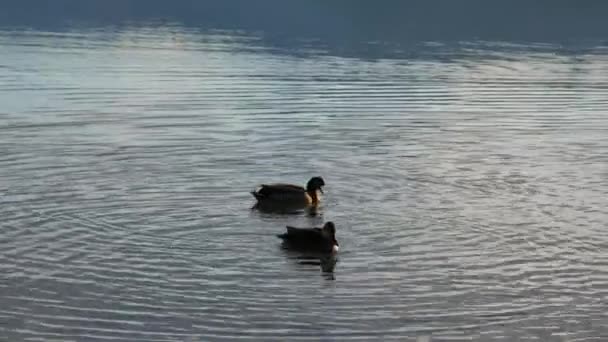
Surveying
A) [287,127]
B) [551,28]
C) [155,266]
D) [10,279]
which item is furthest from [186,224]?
[551,28]

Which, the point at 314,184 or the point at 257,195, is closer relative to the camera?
the point at 257,195

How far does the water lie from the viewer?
52.4 feet

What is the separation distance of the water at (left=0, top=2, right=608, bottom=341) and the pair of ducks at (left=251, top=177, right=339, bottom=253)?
0.27 m

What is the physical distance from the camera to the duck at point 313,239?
1908 cm

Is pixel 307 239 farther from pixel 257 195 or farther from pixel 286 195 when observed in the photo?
pixel 286 195

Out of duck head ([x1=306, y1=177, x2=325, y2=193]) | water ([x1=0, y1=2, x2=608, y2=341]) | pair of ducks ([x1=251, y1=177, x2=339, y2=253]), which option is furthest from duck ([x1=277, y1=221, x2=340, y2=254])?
duck head ([x1=306, y1=177, x2=325, y2=193])

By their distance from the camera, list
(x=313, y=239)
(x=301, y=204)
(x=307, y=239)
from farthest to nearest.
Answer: (x=301, y=204) < (x=307, y=239) < (x=313, y=239)

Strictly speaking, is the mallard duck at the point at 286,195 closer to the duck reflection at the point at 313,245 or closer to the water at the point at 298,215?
the water at the point at 298,215

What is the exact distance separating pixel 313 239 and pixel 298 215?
2.97 meters

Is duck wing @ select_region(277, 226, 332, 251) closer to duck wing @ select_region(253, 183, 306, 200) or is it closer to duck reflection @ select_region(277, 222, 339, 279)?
duck reflection @ select_region(277, 222, 339, 279)

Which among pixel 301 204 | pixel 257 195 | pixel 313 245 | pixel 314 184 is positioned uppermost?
pixel 314 184

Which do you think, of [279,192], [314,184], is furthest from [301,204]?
[314,184]

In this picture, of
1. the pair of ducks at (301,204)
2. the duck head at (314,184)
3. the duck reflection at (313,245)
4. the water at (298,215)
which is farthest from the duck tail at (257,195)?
the duck reflection at (313,245)

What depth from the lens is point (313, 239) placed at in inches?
758
